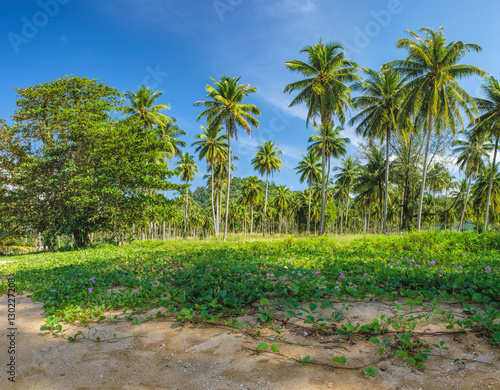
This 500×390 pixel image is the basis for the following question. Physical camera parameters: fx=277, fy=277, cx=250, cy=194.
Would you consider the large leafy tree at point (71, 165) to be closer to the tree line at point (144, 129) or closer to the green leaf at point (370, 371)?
the tree line at point (144, 129)

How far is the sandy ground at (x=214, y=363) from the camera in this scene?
2.08 meters

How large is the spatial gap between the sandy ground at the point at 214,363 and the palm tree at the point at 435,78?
1995 centimetres

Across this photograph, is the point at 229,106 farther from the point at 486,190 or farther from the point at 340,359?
the point at 486,190

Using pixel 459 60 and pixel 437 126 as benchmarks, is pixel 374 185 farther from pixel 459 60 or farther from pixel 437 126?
pixel 459 60

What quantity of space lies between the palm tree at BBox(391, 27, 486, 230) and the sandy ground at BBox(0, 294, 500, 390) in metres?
20.0

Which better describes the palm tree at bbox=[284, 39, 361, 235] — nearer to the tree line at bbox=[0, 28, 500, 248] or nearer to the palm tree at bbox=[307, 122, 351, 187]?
the tree line at bbox=[0, 28, 500, 248]

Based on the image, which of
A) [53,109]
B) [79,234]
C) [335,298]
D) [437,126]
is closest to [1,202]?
[79,234]

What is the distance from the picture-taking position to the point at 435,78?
19.0m

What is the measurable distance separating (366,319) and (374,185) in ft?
106

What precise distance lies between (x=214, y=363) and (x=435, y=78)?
910 inches

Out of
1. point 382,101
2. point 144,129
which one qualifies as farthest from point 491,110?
point 144,129

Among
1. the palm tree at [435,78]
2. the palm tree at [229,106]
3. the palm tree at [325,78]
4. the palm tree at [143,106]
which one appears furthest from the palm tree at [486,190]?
the palm tree at [143,106]

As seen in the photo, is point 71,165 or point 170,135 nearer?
point 71,165

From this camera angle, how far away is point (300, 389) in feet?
6.57
